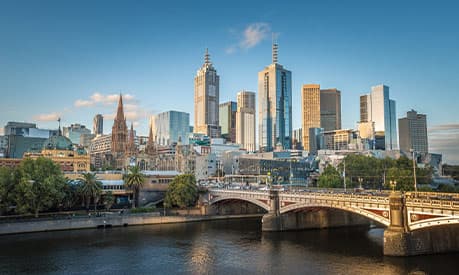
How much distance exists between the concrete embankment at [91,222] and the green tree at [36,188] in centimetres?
445

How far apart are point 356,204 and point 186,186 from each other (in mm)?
59857

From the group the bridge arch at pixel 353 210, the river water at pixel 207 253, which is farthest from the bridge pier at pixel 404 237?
the bridge arch at pixel 353 210

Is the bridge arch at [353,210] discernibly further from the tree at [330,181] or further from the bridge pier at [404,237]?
the tree at [330,181]

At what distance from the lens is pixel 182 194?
376 ft

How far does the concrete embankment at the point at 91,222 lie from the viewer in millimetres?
85938

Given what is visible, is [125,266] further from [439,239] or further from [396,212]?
[439,239]

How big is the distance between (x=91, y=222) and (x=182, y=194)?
2837cm

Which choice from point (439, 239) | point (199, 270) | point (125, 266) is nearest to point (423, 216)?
point (439, 239)

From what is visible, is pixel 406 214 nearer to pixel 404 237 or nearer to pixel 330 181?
pixel 404 237

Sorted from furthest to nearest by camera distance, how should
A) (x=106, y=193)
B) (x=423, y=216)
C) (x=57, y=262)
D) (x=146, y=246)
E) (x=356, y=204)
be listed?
1. (x=106, y=193)
2. (x=146, y=246)
3. (x=356, y=204)
4. (x=57, y=262)
5. (x=423, y=216)

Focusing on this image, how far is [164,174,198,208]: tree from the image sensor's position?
378 feet

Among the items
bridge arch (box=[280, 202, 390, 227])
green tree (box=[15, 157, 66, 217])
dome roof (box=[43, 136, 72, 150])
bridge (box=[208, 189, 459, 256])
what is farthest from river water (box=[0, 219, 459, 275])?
dome roof (box=[43, 136, 72, 150])

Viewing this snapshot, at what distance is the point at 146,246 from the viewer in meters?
73.7

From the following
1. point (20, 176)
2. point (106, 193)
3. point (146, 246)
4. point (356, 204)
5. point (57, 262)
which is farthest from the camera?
point (106, 193)
